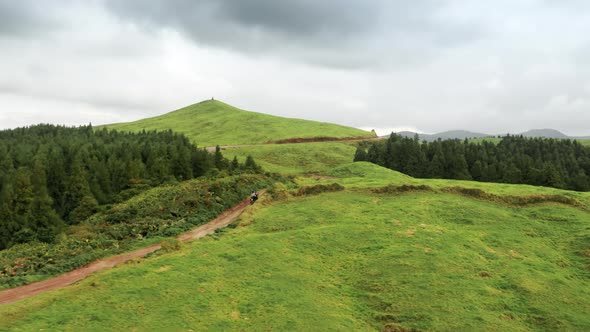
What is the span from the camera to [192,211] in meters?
45.2

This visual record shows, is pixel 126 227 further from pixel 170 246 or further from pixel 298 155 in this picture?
pixel 298 155

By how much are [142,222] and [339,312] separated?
2809cm

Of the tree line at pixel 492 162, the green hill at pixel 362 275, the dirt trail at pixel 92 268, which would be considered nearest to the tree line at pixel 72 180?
the dirt trail at pixel 92 268

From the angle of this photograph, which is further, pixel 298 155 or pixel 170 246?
pixel 298 155

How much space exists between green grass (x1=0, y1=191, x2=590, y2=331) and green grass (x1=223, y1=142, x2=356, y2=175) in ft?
243

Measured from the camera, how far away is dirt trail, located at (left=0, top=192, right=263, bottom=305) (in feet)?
84.2

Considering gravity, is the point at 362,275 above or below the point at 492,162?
below

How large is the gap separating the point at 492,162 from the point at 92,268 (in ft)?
318

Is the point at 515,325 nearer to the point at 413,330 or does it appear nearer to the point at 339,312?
the point at 413,330

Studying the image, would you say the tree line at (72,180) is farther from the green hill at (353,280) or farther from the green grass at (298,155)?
the green grass at (298,155)

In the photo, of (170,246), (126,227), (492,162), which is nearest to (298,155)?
(492,162)

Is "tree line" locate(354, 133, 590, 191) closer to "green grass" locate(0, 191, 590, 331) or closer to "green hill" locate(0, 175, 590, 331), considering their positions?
"green hill" locate(0, 175, 590, 331)

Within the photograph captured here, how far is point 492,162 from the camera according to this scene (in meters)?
98.6

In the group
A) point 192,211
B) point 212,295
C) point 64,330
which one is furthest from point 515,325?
point 192,211
